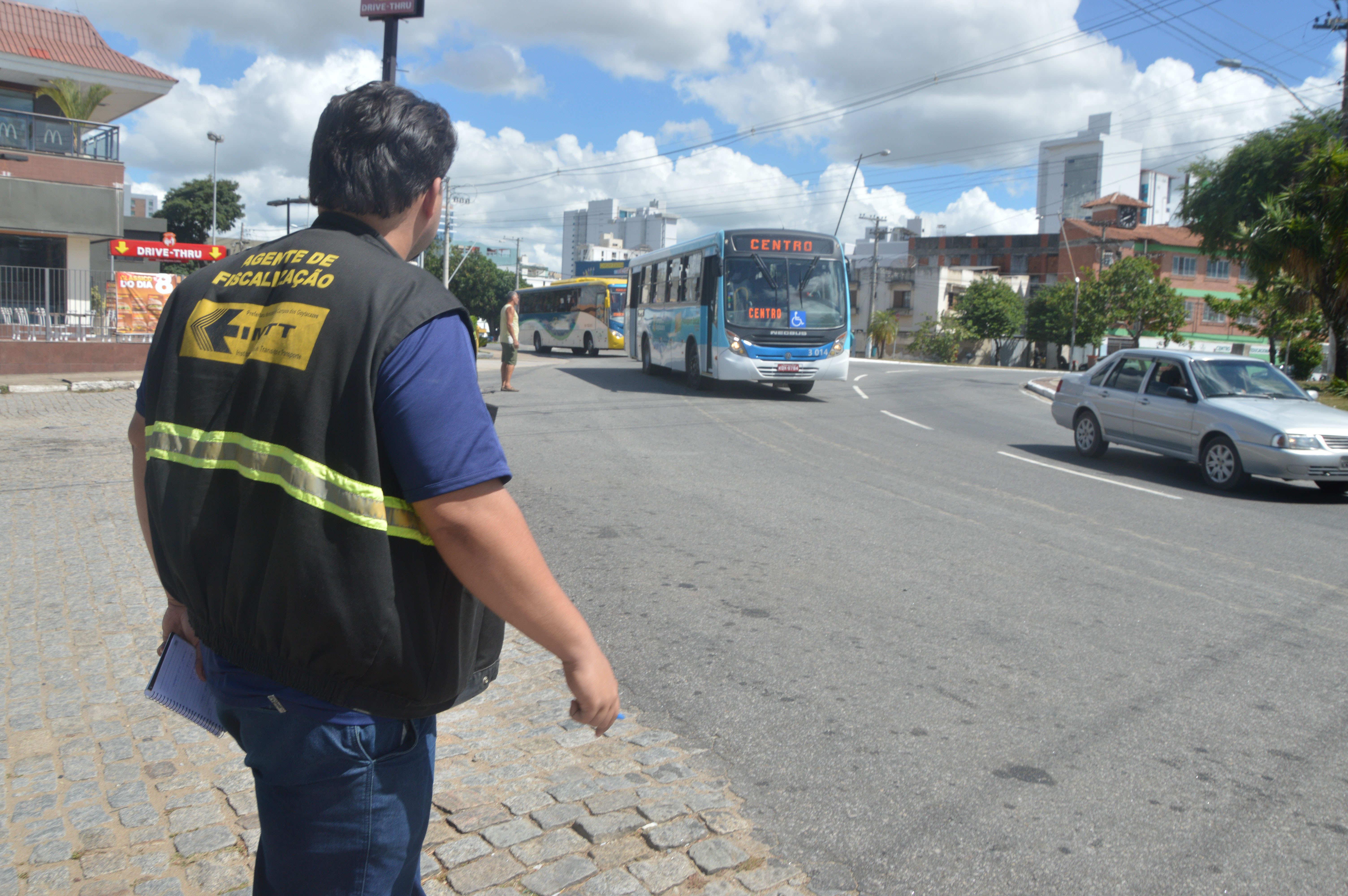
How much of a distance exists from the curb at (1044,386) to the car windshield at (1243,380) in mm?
12881

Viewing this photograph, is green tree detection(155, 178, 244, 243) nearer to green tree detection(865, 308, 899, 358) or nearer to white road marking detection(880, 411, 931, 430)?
green tree detection(865, 308, 899, 358)

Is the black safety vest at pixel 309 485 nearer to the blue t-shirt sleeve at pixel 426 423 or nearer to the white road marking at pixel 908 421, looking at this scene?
the blue t-shirt sleeve at pixel 426 423

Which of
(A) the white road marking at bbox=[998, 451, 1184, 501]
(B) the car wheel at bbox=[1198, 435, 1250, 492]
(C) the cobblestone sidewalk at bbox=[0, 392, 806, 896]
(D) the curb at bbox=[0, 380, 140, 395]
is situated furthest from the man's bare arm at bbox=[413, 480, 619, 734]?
(D) the curb at bbox=[0, 380, 140, 395]

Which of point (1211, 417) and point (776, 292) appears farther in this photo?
point (776, 292)

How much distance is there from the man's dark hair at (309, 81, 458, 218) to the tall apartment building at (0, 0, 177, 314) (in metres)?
21.0

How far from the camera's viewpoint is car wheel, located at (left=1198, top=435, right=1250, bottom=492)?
1079 cm

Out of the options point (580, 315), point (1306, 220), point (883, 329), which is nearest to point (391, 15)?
point (1306, 220)

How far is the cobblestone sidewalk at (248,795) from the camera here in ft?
9.56

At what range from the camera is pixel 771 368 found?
19094 millimetres

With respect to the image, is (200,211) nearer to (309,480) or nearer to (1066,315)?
(1066,315)

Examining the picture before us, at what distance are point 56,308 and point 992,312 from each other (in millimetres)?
67749

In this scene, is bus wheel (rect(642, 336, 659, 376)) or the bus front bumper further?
bus wheel (rect(642, 336, 659, 376))

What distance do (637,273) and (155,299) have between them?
1114cm

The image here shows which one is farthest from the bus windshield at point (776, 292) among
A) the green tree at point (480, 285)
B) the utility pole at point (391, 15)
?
the green tree at point (480, 285)
